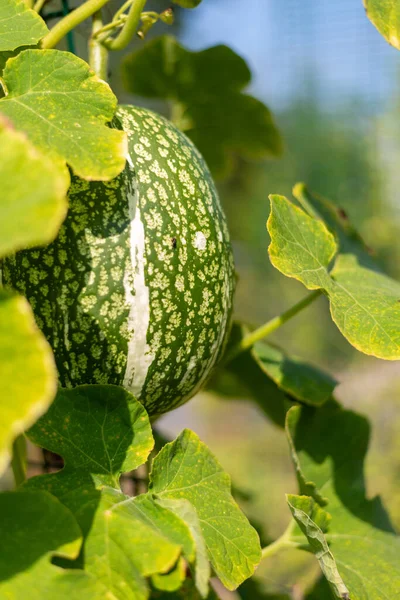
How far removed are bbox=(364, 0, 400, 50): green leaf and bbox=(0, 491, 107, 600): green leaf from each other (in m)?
0.66

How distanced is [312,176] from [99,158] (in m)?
7.42

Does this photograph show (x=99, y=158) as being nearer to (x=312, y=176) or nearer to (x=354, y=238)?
(x=354, y=238)

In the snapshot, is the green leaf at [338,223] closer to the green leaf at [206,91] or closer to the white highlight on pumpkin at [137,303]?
the green leaf at [206,91]

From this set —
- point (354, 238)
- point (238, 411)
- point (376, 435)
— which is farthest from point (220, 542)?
point (238, 411)

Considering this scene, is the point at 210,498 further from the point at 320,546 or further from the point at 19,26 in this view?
the point at 19,26

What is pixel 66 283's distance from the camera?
742mm

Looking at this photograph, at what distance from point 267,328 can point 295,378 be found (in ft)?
0.34

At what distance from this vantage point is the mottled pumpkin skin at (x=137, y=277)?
2.45 feet

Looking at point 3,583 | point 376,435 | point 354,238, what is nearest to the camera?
point 3,583

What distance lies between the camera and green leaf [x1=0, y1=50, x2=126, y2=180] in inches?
25.4

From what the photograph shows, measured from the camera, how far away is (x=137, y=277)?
30.1 inches

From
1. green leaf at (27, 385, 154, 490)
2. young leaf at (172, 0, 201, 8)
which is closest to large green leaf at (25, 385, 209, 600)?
green leaf at (27, 385, 154, 490)

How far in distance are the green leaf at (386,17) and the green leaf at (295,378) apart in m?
0.47

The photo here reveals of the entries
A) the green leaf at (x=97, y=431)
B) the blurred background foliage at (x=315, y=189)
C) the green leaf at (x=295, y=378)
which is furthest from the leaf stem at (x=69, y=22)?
the blurred background foliage at (x=315, y=189)
